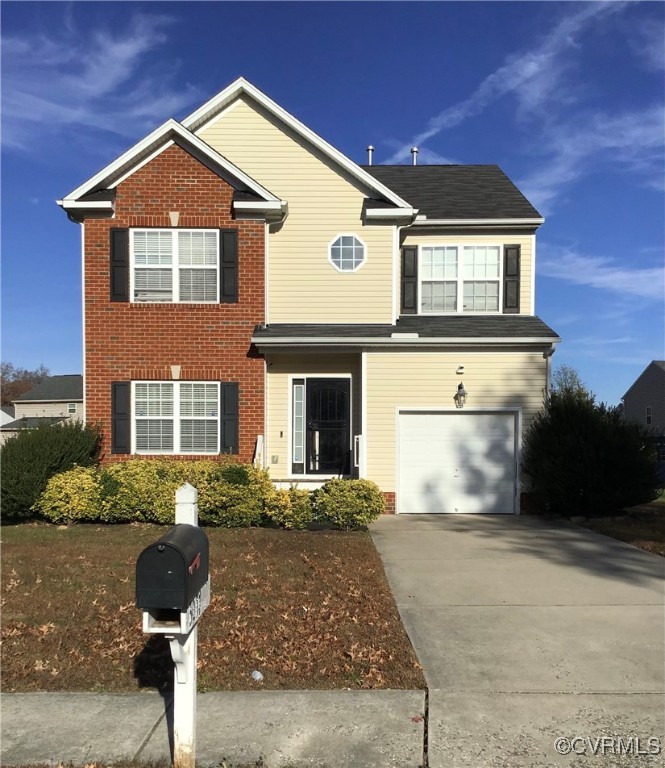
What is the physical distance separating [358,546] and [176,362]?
5.32 meters

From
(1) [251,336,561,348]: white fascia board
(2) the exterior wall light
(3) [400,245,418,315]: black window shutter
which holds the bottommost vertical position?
(2) the exterior wall light

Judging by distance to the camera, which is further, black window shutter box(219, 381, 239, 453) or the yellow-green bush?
black window shutter box(219, 381, 239, 453)

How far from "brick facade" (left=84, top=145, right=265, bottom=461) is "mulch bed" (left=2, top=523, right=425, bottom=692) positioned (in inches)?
154

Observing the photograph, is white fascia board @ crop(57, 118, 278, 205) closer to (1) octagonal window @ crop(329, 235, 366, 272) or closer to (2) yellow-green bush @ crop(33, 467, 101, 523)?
(1) octagonal window @ crop(329, 235, 366, 272)

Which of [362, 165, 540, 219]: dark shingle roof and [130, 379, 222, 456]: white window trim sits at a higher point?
[362, 165, 540, 219]: dark shingle roof

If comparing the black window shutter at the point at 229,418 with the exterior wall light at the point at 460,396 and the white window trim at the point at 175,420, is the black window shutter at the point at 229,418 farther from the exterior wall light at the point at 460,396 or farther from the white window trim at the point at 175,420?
the exterior wall light at the point at 460,396

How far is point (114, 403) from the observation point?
11859 mm

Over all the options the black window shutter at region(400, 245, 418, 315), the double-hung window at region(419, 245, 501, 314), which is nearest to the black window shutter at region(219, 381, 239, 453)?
the black window shutter at region(400, 245, 418, 315)

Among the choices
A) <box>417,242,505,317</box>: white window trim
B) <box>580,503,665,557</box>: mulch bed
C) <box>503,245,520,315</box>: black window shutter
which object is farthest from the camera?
<box>417,242,505,317</box>: white window trim

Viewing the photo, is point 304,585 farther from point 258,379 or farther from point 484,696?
point 258,379

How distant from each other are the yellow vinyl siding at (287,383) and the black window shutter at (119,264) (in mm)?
3206

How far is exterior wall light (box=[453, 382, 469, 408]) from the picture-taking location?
11.9 meters

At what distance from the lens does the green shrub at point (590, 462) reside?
36.5ft

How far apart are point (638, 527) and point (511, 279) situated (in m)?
5.72
